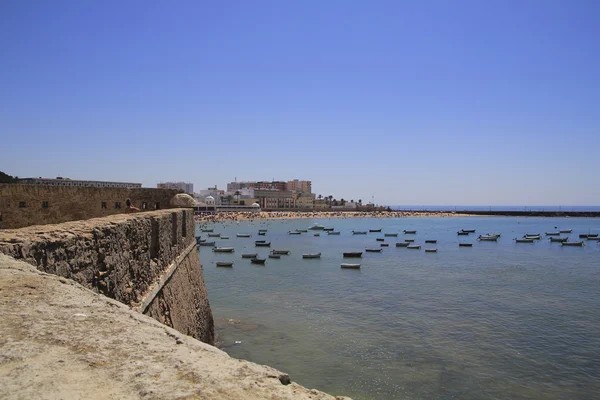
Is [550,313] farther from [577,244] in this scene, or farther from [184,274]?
[577,244]

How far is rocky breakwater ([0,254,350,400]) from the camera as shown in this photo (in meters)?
2.35

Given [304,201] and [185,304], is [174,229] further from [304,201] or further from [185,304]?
[304,201]

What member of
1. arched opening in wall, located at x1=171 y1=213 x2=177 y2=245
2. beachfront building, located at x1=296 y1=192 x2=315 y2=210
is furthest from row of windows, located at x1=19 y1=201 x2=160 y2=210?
beachfront building, located at x1=296 y1=192 x2=315 y2=210

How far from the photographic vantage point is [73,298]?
12.1ft

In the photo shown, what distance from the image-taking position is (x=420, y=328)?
18.5m

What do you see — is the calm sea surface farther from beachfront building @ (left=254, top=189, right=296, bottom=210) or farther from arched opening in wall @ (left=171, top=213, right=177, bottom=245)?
beachfront building @ (left=254, top=189, right=296, bottom=210)

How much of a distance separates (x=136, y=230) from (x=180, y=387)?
5796mm

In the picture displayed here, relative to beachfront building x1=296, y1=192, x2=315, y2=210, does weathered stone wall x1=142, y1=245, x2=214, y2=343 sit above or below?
below

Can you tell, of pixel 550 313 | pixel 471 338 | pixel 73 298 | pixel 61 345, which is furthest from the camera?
pixel 550 313

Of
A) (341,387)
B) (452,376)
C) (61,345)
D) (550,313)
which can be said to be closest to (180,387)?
(61,345)

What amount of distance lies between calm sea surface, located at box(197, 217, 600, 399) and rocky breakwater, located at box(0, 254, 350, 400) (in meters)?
10.4

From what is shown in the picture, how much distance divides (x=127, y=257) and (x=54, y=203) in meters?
Answer: 8.74

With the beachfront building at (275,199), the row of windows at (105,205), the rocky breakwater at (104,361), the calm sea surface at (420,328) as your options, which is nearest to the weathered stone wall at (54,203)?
the row of windows at (105,205)

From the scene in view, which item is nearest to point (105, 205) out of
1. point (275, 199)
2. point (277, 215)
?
point (277, 215)
